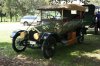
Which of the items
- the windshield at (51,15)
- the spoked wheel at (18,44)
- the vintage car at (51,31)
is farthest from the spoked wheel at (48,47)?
the windshield at (51,15)

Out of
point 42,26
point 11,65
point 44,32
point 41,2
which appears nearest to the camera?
point 11,65

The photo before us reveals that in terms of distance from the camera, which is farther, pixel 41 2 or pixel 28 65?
pixel 41 2

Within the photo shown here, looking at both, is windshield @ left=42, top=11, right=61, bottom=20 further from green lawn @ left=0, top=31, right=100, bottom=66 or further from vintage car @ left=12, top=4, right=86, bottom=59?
green lawn @ left=0, top=31, right=100, bottom=66

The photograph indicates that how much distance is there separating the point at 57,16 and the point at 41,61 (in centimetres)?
299

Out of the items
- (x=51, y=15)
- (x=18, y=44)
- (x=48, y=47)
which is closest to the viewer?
(x=48, y=47)

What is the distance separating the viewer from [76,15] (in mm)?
12633

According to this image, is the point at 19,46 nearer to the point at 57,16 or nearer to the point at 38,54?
the point at 38,54

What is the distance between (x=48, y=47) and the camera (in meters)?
9.09

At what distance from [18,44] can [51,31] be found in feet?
4.93

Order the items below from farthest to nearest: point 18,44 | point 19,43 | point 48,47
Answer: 1. point 18,44
2. point 19,43
3. point 48,47

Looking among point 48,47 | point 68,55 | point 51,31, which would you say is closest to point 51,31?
point 51,31

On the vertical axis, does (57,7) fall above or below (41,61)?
above

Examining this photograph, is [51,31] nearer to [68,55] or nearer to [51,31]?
[51,31]

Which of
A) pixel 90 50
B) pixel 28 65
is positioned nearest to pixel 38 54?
pixel 28 65
